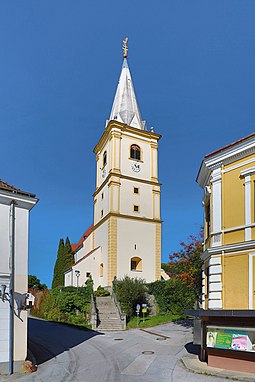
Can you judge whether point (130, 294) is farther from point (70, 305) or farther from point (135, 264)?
point (135, 264)

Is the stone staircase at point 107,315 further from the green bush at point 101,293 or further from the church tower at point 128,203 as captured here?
the church tower at point 128,203

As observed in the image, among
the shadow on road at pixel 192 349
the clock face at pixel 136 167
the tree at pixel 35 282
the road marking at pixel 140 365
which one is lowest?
the tree at pixel 35 282

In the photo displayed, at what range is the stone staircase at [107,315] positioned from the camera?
32.7m

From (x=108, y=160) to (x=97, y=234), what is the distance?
9135 millimetres

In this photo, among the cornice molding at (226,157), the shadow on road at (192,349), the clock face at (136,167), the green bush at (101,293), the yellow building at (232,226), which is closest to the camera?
the yellow building at (232,226)

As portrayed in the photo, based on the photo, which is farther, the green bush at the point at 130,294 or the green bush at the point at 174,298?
the green bush at the point at 174,298

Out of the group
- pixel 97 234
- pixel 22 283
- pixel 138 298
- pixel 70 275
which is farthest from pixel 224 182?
pixel 70 275

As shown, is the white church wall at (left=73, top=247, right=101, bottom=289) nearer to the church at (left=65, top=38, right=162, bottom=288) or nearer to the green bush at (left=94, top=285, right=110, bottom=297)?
the church at (left=65, top=38, right=162, bottom=288)

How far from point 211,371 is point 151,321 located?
64.2 ft

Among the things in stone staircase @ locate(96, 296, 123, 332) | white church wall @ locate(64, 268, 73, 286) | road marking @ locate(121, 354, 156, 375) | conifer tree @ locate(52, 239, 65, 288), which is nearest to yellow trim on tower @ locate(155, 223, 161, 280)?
stone staircase @ locate(96, 296, 123, 332)

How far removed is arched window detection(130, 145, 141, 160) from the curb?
31.7 m

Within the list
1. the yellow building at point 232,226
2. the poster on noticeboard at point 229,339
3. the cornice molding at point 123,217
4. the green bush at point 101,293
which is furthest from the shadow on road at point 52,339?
the cornice molding at point 123,217

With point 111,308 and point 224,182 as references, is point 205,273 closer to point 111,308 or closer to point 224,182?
point 224,182

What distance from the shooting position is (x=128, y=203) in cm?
4550
